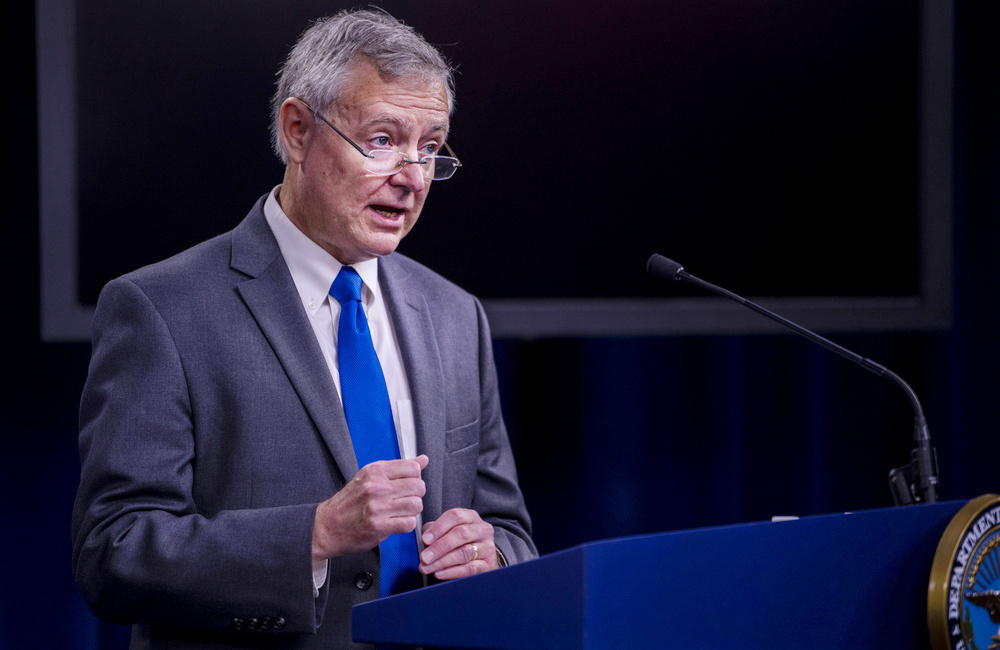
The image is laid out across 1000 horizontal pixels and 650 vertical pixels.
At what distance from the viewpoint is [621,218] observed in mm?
2535

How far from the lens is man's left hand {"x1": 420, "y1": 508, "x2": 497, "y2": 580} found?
4.46ft

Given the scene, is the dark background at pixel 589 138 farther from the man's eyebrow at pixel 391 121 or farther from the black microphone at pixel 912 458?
the black microphone at pixel 912 458

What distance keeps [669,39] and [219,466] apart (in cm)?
171

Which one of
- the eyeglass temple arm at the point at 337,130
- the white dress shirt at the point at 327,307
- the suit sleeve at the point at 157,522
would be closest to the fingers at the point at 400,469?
the suit sleeve at the point at 157,522

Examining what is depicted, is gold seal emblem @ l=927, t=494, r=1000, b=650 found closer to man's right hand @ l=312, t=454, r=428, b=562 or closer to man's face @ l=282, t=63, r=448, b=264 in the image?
man's right hand @ l=312, t=454, r=428, b=562

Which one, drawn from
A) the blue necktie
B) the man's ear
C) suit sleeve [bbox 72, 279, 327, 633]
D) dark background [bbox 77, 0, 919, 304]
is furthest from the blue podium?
dark background [bbox 77, 0, 919, 304]

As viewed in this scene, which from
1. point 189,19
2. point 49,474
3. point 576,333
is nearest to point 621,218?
point 576,333

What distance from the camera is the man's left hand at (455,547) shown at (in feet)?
4.46

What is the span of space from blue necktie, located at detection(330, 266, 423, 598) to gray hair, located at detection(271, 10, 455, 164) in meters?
0.34

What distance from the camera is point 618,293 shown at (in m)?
2.53

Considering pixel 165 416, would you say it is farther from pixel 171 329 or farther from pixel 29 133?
pixel 29 133

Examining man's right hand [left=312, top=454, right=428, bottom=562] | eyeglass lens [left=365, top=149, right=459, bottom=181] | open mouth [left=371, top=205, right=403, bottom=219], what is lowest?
man's right hand [left=312, top=454, right=428, bottom=562]

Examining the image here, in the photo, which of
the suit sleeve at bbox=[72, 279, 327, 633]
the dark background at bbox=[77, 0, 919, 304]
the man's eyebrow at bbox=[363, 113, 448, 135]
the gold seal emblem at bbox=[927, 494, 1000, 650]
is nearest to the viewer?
the gold seal emblem at bbox=[927, 494, 1000, 650]

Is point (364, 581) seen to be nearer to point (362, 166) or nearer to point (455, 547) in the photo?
point (455, 547)
